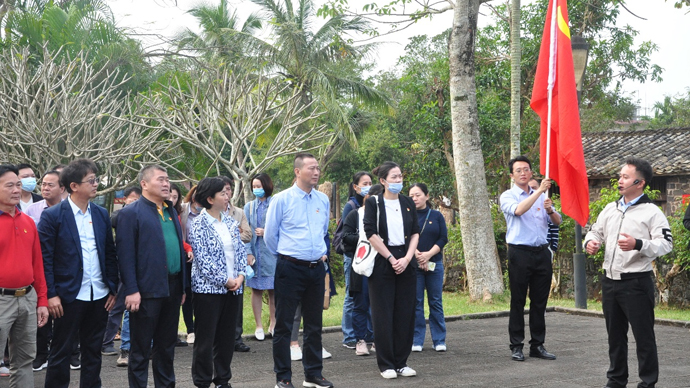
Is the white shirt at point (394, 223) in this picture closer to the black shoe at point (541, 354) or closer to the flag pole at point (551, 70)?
the flag pole at point (551, 70)

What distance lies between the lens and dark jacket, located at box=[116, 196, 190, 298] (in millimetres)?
5742

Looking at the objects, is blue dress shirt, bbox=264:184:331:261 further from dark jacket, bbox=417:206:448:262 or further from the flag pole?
the flag pole

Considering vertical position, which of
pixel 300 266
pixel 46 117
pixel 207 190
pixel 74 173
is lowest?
pixel 300 266

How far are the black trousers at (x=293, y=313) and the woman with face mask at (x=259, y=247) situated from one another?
208 cm

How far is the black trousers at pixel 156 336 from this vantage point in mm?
5773

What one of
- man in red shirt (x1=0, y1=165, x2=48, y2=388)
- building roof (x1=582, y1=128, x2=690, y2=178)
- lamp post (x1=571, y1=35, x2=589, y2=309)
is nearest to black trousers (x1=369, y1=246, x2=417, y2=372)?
man in red shirt (x1=0, y1=165, x2=48, y2=388)

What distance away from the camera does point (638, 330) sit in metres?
6.18

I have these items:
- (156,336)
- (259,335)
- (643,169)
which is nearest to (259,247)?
(259,335)

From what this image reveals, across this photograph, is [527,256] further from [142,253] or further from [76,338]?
[76,338]

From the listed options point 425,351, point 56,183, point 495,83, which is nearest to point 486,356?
point 425,351

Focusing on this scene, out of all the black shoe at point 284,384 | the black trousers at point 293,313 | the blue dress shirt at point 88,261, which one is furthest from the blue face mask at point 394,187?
the blue dress shirt at point 88,261

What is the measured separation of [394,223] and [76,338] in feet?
9.82

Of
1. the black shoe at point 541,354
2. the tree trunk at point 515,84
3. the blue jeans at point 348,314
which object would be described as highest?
the tree trunk at point 515,84

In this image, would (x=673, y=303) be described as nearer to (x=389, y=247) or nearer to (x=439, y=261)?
(x=439, y=261)
